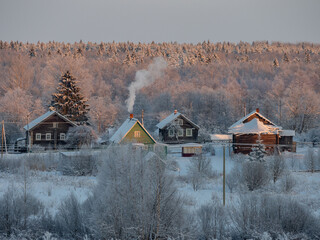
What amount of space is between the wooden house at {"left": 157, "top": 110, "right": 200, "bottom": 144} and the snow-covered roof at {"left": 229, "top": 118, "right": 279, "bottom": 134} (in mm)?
9296

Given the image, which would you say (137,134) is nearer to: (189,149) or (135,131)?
(135,131)

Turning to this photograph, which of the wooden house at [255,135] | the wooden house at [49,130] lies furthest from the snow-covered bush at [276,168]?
the wooden house at [49,130]

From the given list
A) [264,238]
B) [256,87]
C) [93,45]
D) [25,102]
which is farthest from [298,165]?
[93,45]

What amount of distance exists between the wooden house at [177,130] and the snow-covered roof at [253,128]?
30.5 ft

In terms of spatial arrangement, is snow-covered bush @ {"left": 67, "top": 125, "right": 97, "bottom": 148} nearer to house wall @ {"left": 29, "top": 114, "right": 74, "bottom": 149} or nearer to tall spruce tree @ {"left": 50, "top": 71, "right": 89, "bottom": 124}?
house wall @ {"left": 29, "top": 114, "right": 74, "bottom": 149}

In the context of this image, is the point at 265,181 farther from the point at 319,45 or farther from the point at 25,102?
the point at 319,45

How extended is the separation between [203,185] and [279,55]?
13986 centimetres

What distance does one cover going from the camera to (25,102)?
54.7 metres

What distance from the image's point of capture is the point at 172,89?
82562 millimetres

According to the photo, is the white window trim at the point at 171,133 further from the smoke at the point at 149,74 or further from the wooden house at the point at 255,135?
the smoke at the point at 149,74

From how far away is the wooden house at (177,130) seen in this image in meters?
49.1

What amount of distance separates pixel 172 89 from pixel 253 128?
1697 inches

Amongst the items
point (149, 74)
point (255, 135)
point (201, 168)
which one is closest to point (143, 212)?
point (201, 168)

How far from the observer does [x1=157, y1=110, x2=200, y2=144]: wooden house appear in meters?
49.1
